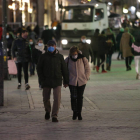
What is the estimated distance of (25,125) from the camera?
8.58 meters

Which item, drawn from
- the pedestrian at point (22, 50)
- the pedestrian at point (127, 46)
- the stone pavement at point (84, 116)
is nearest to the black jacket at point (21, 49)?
the pedestrian at point (22, 50)

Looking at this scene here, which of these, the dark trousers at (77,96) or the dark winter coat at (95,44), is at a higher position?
the dark winter coat at (95,44)

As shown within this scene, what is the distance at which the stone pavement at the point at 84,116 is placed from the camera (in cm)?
773

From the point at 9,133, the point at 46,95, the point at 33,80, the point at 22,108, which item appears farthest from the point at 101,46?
the point at 9,133

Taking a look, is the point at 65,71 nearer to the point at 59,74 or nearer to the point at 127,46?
the point at 59,74

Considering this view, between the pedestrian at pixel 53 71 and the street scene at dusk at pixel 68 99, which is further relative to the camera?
the pedestrian at pixel 53 71

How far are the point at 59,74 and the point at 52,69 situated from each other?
0.56 feet

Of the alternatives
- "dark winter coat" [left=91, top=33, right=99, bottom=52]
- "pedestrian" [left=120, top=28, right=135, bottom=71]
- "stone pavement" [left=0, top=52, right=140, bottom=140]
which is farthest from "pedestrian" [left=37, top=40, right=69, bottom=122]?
"dark winter coat" [left=91, top=33, right=99, bottom=52]

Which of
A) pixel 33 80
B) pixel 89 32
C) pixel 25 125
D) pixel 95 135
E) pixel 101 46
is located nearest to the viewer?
pixel 95 135

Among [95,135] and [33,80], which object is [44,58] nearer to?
[95,135]

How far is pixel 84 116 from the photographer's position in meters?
9.59

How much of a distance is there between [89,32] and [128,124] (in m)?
22.5

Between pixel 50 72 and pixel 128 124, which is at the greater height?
pixel 50 72

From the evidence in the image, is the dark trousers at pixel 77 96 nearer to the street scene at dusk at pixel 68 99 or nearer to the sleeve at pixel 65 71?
the street scene at dusk at pixel 68 99
